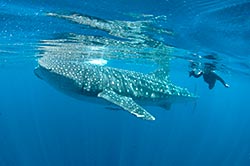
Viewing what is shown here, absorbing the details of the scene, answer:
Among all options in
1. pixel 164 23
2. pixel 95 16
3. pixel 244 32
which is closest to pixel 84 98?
pixel 95 16

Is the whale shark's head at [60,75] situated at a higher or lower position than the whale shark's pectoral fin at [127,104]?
higher

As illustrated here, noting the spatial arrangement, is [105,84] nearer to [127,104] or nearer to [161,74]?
[127,104]

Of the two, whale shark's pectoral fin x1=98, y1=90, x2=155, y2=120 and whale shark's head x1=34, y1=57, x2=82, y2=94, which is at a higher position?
whale shark's head x1=34, y1=57, x2=82, y2=94

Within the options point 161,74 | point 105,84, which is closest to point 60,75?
point 105,84

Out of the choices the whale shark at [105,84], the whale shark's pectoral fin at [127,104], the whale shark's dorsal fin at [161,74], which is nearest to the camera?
the whale shark's pectoral fin at [127,104]

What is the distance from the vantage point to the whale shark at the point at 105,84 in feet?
34.2

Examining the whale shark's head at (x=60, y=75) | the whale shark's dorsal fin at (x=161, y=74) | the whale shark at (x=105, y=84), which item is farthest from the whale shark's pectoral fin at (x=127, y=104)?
the whale shark's dorsal fin at (x=161, y=74)

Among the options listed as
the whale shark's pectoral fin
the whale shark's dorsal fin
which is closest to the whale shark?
the whale shark's pectoral fin

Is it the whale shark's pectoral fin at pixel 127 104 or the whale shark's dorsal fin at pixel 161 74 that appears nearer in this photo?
the whale shark's pectoral fin at pixel 127 104

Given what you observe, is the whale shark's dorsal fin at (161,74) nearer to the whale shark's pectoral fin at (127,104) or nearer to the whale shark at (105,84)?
the whale shark at (105,84)

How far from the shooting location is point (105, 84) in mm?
11242

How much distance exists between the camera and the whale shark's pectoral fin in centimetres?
895

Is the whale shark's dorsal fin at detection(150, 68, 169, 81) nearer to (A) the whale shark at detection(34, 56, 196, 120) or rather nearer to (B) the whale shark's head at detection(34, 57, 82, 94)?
(A) the whale shark at detection(34, 56, 196, 120)

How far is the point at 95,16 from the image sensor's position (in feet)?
39.9
